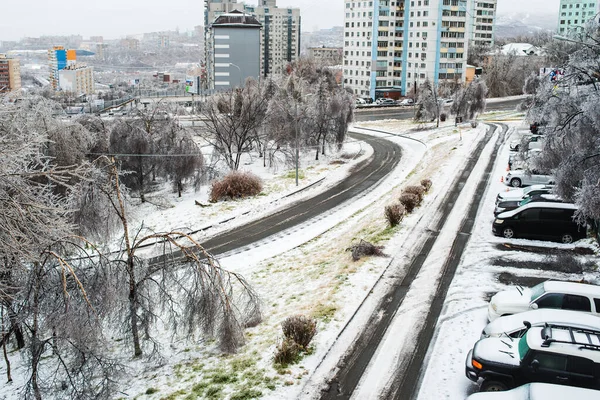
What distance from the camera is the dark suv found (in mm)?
11711

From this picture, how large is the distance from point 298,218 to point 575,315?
2008 cm

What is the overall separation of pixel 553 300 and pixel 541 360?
363cm

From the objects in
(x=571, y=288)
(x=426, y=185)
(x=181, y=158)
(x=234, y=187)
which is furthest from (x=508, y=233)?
(x=181, y=158)

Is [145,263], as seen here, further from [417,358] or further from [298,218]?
[298,218]

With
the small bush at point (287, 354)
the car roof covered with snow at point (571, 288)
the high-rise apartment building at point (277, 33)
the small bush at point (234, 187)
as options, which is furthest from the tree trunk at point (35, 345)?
the high-rise apartment building at point (277, 33)

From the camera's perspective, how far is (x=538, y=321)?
13.4 m

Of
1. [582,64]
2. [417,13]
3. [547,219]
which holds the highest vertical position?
[417,13]

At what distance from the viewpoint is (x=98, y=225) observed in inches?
615

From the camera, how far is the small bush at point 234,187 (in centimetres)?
3688

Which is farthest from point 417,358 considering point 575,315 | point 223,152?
point 223,152

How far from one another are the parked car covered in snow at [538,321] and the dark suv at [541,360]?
34 cm

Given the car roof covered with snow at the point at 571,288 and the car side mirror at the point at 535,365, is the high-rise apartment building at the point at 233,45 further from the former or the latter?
the car side mirror at the point at 535,365

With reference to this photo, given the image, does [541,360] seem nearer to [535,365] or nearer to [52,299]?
[535,365]

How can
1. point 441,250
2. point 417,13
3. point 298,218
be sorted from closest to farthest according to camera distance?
1. point 441,250
2. point 298,218
3. point 417,13
